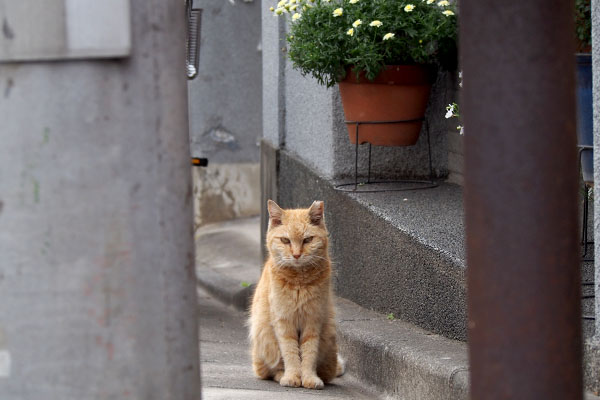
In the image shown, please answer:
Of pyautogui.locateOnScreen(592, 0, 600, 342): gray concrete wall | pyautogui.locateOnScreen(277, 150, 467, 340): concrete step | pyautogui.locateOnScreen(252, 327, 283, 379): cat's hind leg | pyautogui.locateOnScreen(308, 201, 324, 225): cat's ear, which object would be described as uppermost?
pyautogui.locateOnScreen(592, 0, 600, 342): gray concrete wall

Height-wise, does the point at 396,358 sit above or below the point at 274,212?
below

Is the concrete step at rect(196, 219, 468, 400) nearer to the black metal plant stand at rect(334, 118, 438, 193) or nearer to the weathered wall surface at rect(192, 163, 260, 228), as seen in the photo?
the black metal plant stand at rect(334, 118, 438, 193)

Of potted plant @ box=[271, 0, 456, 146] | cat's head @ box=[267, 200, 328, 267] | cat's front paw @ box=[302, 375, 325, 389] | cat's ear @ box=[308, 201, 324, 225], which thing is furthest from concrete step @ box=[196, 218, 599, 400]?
potted plant @ box=[271, 0, 456, 146]

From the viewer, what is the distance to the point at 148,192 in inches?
59.2

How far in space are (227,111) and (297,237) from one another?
5230 mm

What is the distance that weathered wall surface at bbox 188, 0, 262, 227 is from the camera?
9.16 m

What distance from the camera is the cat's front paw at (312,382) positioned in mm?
4121

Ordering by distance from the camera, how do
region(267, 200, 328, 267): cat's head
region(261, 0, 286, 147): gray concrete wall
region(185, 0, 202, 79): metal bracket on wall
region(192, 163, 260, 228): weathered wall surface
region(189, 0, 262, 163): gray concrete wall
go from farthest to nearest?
region(192, 163, 260, 228): weathered wall surface → region(189, 0, 262, 163): gray concrete wall → region(261, 0, 286, 147): gray concrete wall → region(185, 0, 202, 79): metal bracket on wall → region(267, 200, 328, 267): cat's head

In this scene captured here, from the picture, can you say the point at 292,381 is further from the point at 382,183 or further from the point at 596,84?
the point at 596,84

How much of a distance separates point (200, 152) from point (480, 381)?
310 inches

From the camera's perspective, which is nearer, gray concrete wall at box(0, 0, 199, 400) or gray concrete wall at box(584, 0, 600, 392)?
gray concrete wall at box(0, 0, 199, 400)

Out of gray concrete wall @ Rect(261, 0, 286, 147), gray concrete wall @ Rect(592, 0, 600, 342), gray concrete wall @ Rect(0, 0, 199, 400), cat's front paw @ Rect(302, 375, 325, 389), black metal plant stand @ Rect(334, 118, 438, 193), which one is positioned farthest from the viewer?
gray concrete wall @ Rect(261, 0, 286, 147)

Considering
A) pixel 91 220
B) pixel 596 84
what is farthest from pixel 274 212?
pixel 91 220

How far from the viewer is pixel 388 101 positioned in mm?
5133
